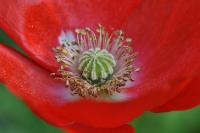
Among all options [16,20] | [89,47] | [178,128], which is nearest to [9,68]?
[16,20]

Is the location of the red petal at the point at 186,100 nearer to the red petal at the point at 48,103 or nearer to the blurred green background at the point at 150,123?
the red petal at the point at 48,103

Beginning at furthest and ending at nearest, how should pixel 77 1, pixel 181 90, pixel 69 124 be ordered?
pixel 77 1 < pixel 181 90 < pixel 69 124

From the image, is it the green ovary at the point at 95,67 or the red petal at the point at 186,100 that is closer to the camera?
the red petal at the point at 186,100

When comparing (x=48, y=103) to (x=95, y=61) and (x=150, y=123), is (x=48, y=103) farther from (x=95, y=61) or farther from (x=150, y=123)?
(x=150, y=123)

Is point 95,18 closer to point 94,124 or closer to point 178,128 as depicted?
point 178,128

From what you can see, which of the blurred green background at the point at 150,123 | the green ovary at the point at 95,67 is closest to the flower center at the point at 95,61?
the green ovary at the point at 95,67
